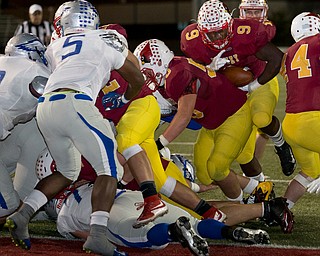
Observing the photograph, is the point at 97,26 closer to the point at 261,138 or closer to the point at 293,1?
the point at 261,138

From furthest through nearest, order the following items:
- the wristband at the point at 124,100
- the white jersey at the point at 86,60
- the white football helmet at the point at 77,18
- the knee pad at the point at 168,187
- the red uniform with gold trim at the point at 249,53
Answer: the red uniform with gold trim at the point at 249,53 < the wristband at the point at 124,100 < the knee pad at the point at 168,187 < the white football helmet at the point at 77,18 < the white jersey at the point at 86,60

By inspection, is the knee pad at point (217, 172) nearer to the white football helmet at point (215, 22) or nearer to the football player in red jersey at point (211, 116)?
the football player in red jersey at point (211, 116)

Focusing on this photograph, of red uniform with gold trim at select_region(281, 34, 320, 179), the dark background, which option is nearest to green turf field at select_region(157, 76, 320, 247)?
red uniform with gold trim at select_region(281, 34, 320, 179)

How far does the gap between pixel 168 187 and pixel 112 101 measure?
0.56 meters

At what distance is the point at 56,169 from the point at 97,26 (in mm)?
743

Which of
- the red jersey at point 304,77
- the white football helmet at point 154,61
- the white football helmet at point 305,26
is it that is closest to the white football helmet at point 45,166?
the white football helmet at point 154,61

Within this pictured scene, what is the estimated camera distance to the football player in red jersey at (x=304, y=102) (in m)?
4.36

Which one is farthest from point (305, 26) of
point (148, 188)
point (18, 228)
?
point (18, 228)

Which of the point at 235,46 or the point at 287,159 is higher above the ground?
the point at 235,46

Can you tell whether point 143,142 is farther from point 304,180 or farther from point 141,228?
point 304,180

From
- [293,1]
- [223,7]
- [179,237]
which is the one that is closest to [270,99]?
[223,7]

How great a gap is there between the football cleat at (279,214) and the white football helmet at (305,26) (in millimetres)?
1000

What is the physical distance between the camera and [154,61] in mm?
4578

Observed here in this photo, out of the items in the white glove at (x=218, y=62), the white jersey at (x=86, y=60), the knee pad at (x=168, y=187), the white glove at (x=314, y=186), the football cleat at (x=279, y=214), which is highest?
the white jersey at (x=86, y=60)
